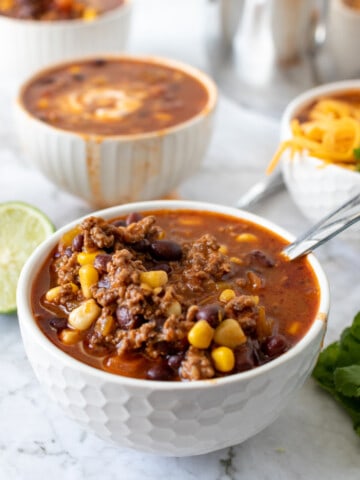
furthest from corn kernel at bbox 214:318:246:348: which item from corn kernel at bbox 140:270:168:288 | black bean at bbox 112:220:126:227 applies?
black bean at bbox 112:220:126:227

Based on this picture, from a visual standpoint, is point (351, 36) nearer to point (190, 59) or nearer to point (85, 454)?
point (190, 59)

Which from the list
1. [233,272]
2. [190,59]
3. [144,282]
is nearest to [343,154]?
[233,272]

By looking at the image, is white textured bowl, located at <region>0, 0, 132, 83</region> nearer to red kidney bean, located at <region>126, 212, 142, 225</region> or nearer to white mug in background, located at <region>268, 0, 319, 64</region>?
white mug in background, located at <region>268, 0, 319, 64</region>

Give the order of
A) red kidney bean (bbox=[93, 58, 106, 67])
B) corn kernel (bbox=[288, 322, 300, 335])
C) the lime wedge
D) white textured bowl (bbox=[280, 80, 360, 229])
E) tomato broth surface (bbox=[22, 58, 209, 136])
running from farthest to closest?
red kidney bean (bbox=[93, 58, 106, 67]) → tomato broth surface (bbox=[22, 58, 209, 136]) → white textured bowl (bbox=[280, 80, 360, 229]) → the lime wedge → corn kernel (bbox=[288, 322, 300, 335])

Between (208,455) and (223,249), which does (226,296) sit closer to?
(223,249)

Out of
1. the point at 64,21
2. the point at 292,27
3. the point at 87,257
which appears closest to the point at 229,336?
the point at 87,257

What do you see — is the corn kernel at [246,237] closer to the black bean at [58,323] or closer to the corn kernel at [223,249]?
the corn kernel at [223,249]

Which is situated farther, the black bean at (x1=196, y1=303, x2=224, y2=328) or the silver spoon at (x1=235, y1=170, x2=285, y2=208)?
the silver spoon at (x1=235, y1=170, x2=285, y2=208)
